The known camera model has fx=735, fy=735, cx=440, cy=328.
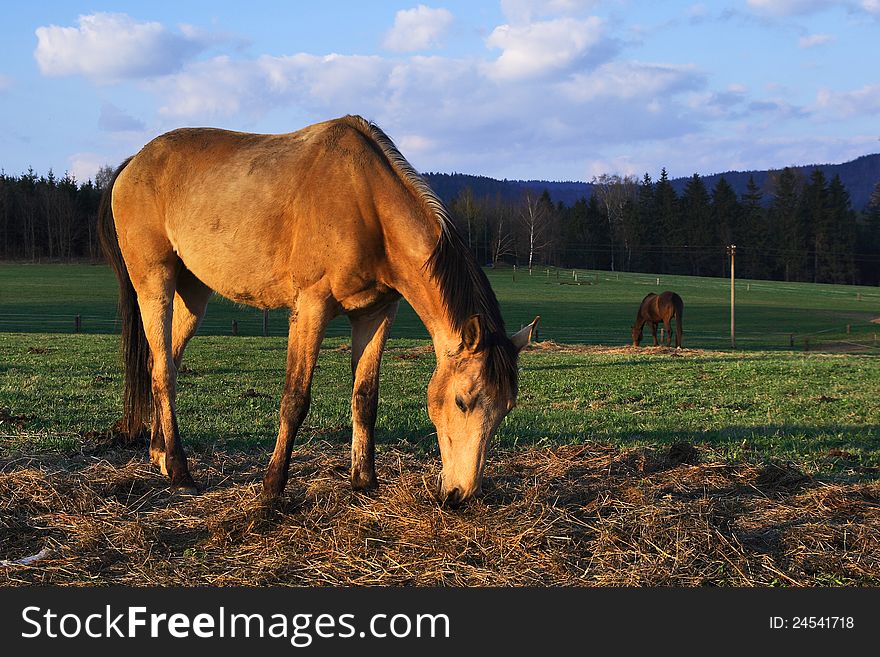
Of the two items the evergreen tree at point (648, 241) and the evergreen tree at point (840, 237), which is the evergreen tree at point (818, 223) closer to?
the evergreen tree at point (840, 237)

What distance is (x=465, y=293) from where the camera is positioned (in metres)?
4.69

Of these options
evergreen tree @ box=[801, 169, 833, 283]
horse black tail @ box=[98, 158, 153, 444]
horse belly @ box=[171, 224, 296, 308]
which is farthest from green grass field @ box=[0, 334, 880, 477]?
evergreen tree @ box=[801, 169, 833, 283]

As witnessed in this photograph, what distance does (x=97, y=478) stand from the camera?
553cm

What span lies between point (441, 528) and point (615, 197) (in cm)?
11517

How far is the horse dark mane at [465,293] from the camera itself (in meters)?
4.43

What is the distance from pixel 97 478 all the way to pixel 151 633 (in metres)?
2.60

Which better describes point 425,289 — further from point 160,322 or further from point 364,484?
point 160,322

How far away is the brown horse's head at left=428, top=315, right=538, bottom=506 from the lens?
174 inches

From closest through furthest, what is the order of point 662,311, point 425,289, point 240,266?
point 425,289, point 240,266, point 662,311

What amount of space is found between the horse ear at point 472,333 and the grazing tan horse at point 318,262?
0.5 inches

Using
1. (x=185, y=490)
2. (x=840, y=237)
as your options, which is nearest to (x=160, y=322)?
(x=185, y=490)

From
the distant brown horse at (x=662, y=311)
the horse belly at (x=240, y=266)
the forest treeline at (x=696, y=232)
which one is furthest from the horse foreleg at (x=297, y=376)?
the forest treeline at (x=696, y=232)

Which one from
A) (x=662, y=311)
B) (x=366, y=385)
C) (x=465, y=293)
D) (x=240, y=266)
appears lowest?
(x=662, y=311)

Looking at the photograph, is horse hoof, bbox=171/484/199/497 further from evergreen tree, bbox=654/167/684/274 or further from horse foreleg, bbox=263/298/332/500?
evergreen tree, bbox=654/167/684/274
